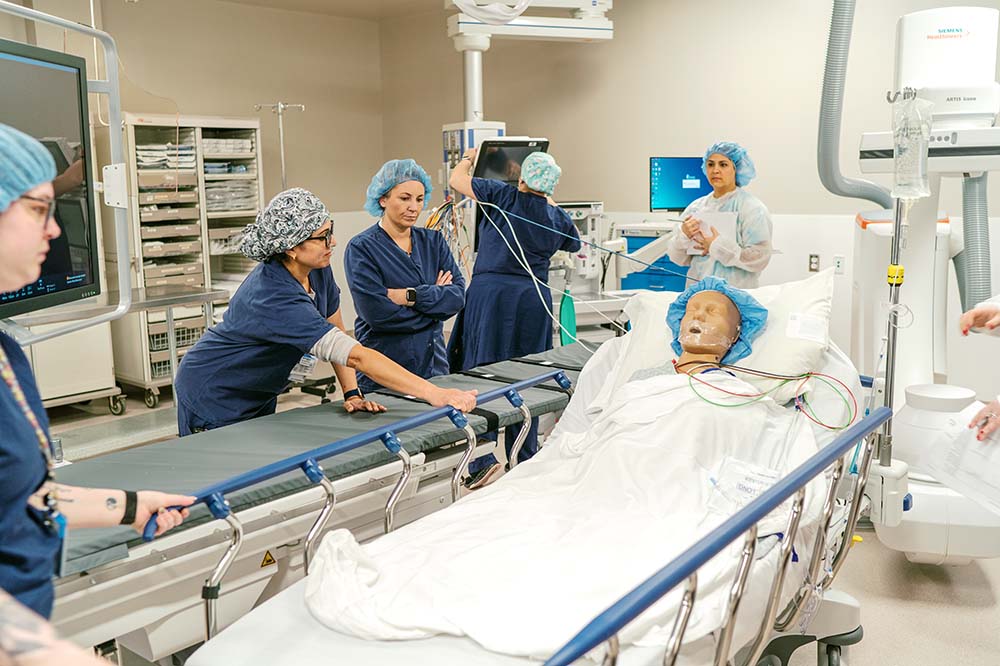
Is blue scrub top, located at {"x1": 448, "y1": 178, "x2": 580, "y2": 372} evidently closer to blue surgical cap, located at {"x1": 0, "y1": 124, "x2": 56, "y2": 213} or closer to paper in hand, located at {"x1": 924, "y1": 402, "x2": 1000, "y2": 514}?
paper in hand, located at {"x1": 924, "y1": 402, "x2": 1000, "y2": 514}

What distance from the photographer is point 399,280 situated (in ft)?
10.4

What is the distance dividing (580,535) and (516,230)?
224cm

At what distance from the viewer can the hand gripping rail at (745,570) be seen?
120 centimetres

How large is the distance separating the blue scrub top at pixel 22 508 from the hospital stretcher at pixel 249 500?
411 mm

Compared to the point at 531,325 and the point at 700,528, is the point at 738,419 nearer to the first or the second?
the point at 700,528

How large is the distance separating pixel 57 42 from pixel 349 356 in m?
4.13

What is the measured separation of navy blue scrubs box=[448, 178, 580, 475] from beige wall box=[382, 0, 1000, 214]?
2.21 m

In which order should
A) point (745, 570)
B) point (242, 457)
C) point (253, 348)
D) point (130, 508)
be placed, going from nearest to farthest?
1. point (130, 508)
2. point (745, 570)
3. point (242, 457)
4. point (253, 348)

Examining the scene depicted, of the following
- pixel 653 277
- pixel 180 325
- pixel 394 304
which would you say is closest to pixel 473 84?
pixel 653 277

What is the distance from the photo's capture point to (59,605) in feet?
Answer: 5.15

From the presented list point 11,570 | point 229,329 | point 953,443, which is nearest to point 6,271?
point 11,570

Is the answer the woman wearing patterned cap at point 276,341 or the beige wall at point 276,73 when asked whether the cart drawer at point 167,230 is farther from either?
the woman wearing patterned cap at point 276,341

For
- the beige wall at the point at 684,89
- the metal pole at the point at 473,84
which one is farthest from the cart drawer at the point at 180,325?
the beige wall at the point at 684,89

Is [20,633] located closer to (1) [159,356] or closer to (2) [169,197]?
(1) [159,356]
